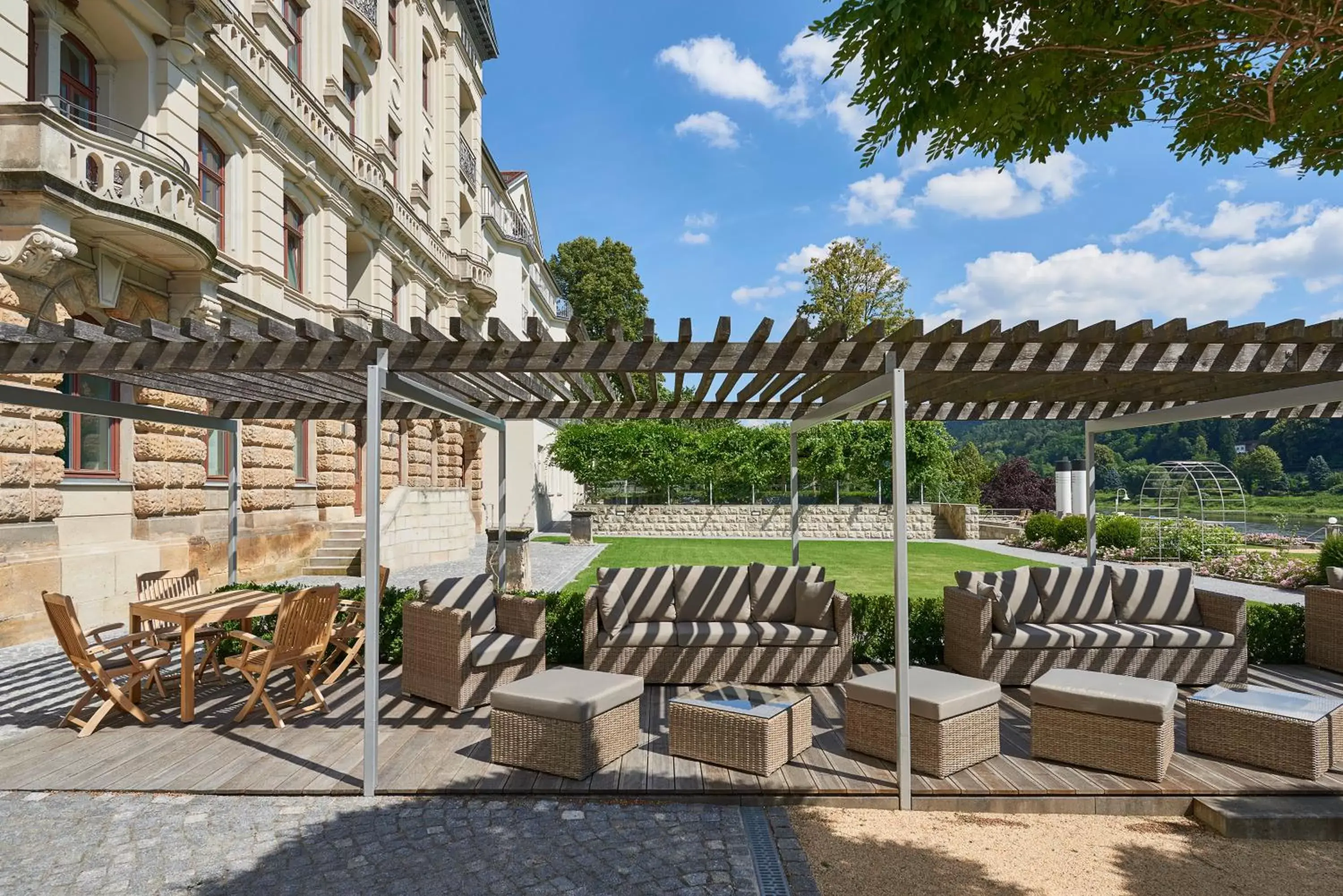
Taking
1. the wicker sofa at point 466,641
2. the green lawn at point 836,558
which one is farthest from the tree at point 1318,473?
the wicker sofa at point 466,641

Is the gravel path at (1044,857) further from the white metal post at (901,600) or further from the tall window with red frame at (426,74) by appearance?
the tall window with red frame at (426,74)

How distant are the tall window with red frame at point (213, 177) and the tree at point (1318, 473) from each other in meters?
54.2

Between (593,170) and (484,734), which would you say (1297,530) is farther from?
(484,734)

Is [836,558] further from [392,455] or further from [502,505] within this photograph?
[502,505]

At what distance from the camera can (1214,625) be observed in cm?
618

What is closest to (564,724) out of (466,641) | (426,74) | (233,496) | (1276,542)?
(466,641)

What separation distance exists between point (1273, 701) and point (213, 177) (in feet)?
46.5

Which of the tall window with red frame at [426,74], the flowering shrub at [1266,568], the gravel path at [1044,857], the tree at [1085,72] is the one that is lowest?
the flowering shrub at [1266,568]

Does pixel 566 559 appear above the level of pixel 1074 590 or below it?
below

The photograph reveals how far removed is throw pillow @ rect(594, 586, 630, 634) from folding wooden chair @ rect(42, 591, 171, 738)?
10.0 feet

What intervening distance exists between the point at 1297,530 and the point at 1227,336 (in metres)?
24.7

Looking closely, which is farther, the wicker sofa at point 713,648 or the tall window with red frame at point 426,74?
the tall window with red frame at point 426,74

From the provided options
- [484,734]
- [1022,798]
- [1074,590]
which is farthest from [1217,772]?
[484,734]

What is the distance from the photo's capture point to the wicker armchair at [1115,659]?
19.4ft
